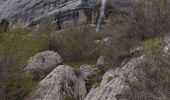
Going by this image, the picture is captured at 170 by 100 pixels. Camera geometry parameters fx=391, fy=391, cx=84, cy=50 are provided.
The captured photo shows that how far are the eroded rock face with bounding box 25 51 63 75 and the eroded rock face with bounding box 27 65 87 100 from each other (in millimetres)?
2891

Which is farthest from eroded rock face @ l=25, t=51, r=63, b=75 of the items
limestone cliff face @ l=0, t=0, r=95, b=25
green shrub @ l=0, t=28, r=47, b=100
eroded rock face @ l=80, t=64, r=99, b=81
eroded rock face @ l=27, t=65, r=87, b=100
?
limestone cliff face @ l=0, t=0, r=95, b=25

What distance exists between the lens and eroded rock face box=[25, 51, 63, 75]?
2261 cm

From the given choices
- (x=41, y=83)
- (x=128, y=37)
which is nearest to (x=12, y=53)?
(x=41, y=83)

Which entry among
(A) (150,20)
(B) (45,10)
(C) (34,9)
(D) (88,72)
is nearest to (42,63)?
(D) (88,72)

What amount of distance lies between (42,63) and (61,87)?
4.39 metres

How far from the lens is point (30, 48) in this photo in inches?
1061

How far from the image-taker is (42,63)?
2302 cm

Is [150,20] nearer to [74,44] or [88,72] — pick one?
[88,72]

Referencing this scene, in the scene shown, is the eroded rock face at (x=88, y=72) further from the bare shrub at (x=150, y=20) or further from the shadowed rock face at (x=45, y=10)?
the shadowed rock face at (x=45, y=10)

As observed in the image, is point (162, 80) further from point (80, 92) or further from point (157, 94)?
point (80, 92)

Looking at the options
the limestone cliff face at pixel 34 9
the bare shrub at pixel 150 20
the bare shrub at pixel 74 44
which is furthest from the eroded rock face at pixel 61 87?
the limestone cliff face at pixel 34 9

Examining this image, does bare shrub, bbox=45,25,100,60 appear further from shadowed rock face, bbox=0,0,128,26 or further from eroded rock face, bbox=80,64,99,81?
shadowed rock face, bbox=0,0,128,26

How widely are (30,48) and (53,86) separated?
8.45 metres

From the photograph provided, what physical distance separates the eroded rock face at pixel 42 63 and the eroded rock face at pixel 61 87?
2891 mm
